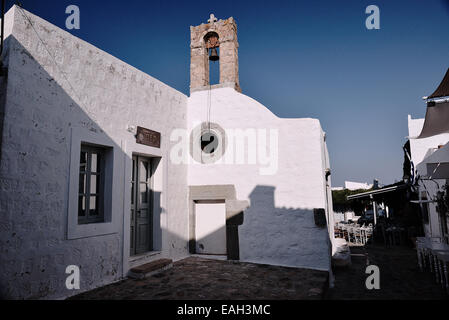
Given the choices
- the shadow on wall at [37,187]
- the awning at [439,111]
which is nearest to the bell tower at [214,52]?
the shadow on wall at [37,187]

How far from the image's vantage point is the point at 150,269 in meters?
5.05

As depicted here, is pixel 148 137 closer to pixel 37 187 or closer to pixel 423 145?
pixel 37 187

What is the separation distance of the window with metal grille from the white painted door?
8.58ft

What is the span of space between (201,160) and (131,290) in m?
3.41

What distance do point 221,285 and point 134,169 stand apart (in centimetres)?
272

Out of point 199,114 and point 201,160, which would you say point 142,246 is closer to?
point 201,160

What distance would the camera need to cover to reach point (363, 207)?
63.5 ft

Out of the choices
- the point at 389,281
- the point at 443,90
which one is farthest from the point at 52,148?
the point at 389,281

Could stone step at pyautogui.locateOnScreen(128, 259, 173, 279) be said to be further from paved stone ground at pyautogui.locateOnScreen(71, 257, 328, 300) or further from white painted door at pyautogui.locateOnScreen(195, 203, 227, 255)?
white painted door at pyautogui.locateOnScreen(195, 203, 227, 255)

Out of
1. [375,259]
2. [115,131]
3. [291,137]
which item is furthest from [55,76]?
[375,259]

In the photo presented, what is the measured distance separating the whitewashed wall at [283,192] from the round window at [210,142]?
365 millimetres
